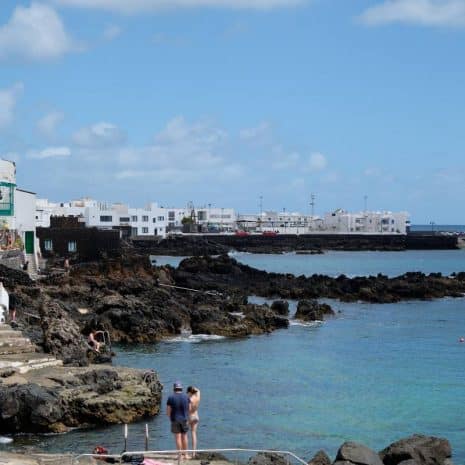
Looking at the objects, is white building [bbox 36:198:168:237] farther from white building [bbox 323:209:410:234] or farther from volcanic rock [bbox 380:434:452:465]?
volcanic rock [bbox 380:434:452:465]

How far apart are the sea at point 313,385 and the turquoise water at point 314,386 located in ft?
0.11

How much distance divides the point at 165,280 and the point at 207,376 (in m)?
31.6

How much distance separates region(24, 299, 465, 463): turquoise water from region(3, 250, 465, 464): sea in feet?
0.11

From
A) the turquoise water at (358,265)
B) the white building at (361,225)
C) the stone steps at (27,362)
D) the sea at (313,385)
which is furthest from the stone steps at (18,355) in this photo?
the white building at (361,225)

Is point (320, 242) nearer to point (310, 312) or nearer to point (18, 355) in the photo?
point (310, 312)

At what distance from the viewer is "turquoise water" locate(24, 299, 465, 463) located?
21.2 metres

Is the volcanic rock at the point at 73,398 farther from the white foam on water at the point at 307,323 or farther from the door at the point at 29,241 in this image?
the door at the point at 29,241

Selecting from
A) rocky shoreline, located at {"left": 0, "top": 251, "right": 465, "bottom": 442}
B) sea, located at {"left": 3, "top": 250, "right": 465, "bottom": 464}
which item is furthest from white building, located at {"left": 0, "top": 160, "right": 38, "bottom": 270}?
sea, located at {"left": 3, "top": 250, "right": 465, "bottom": 464}

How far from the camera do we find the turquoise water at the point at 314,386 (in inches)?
837

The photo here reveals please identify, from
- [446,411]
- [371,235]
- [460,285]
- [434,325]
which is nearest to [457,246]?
[371,235]

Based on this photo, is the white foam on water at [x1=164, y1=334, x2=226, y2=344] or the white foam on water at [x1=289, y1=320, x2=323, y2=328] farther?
the white foam on water at [x1=289, y1=320, x2=323, y2=328]

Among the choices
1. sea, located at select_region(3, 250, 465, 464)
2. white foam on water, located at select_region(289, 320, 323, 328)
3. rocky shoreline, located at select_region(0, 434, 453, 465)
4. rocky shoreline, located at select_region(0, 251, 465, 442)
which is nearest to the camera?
rocky shoreline, located at select_region(0, 434, 453, 465)

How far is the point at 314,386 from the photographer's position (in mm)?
28359

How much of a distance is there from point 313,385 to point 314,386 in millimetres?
188
